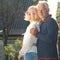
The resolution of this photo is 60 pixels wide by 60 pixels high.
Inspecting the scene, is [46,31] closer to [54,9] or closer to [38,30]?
[38,30]

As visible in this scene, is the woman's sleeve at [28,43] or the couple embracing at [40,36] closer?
the couple embracing at [40,36]

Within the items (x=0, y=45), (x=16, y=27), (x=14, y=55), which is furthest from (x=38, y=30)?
(x=16, y=27)

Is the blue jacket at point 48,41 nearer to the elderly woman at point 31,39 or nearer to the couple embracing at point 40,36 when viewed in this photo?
the couple embracing at point 40,36

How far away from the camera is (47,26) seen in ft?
13.5

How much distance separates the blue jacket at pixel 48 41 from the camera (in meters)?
4.07

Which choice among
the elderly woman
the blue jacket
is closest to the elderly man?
the blue jacket

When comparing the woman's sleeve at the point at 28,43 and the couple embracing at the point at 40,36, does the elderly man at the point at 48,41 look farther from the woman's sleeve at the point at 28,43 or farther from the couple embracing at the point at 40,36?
the woman's sleeve at the point at 28,43

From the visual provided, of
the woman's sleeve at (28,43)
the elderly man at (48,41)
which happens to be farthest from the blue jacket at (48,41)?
the woman's sleeve at (28,43)

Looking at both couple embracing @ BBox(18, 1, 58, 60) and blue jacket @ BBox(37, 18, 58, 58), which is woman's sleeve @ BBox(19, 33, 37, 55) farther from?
blue jacket @ BBox(37, 18, 58, 58)

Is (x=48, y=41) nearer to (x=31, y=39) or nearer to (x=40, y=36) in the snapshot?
(x=40, y=36)

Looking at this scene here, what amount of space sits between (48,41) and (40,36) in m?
0.13

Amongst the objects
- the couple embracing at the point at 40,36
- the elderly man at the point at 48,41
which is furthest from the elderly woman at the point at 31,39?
the elderly man at the point at 48,41

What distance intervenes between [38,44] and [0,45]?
1828 cm

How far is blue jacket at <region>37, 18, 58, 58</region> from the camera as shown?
4.07 m
